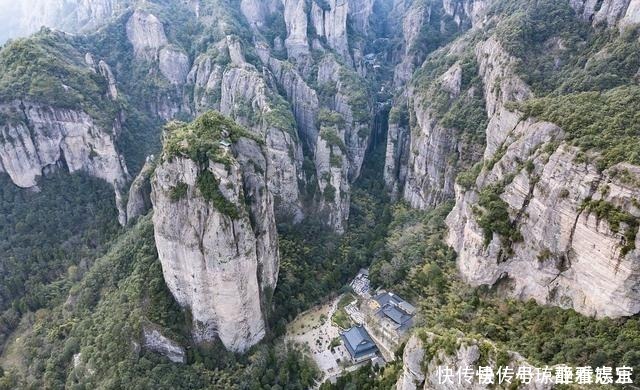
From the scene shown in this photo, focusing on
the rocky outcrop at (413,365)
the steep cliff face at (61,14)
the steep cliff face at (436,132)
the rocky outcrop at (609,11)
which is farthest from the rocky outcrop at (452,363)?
the steep cliff face at (61,14)

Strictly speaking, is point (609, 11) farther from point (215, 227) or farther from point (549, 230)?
point (215, 227)

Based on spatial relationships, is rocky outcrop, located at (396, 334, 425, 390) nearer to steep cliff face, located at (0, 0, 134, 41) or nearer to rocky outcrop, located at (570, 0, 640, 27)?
rocky outcrop, located at (570, 0, 640, 27)

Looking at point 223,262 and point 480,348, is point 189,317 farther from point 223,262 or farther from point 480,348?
point 480,348

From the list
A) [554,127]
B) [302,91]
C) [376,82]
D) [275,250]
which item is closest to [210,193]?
[275,250]

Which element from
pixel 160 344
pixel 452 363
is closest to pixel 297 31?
pixel 160 344

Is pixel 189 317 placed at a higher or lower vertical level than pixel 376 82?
lower

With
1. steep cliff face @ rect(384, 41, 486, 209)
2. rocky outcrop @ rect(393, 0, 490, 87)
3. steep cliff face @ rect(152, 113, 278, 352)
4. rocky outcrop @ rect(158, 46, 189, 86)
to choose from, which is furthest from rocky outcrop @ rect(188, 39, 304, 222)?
rocky outcrop @ rect(393, 0, 490, 87)

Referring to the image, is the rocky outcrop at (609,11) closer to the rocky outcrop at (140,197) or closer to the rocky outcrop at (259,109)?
the rocky outcrop at (259,109)
